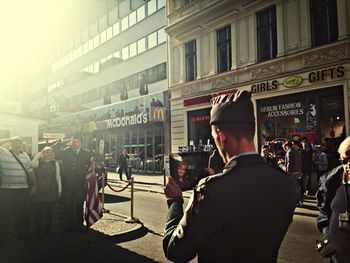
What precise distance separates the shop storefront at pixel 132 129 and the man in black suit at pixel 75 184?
1200 cm

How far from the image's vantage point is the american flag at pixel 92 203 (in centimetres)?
701

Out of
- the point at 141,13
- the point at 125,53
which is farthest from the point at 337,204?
the point at 125,53

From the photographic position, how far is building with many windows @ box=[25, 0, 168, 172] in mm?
24484

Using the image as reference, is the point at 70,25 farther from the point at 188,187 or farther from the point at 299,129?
the point at 188,187

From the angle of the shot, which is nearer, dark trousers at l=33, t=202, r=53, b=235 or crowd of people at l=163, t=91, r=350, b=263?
crowd of people at l=163, t=91, r=350, b=263

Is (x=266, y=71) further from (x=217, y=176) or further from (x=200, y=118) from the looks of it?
(x=217, y=176)

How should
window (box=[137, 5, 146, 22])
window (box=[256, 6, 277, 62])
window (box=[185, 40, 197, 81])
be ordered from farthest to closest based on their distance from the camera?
window (box=[137, 5, 146, 22]) < window (box=[185, 40, 197, 81]) < window (box=[256, 6, 277, 62])

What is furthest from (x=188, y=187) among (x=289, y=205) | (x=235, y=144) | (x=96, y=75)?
(x=96, y=75)

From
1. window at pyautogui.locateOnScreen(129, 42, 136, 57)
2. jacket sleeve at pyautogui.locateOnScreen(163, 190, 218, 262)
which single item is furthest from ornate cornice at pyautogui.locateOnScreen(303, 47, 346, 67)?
window at pyautogui.locateOnScreen(129, 42, 136, 57)

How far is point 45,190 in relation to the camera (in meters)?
6.71

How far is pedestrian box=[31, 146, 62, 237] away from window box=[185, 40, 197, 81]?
46.6ft

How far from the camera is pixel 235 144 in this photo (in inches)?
70.6

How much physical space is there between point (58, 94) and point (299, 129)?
3813 centimetres

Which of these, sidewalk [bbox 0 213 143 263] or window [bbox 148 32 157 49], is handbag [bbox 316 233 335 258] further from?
window [bbox 148 32 157 49]
